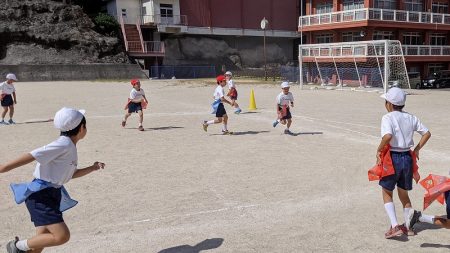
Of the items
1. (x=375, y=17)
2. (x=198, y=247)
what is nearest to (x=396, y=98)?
(x=198, y=247)

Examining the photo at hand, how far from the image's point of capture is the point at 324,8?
46094 mm

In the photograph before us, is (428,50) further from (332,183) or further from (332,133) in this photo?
(332,183)

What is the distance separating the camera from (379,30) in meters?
41.3

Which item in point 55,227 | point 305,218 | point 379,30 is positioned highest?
point 379,30

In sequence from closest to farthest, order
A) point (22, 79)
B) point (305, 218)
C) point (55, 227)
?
point (55, 227) < point (305, 218) < point (22, 79)

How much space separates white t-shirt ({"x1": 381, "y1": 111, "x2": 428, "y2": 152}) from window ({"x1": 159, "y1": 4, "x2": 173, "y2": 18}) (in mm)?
46289

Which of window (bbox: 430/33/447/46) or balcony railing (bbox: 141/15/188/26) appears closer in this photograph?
window (bbox: 430/33/447/46)

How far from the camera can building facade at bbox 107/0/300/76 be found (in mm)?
47719

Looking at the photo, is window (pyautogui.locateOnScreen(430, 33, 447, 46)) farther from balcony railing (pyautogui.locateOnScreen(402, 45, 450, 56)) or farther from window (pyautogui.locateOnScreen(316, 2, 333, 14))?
window (pyautogui.locateOnScreen(316, 2, 333, 14))

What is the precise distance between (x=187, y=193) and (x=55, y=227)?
2.89 meters

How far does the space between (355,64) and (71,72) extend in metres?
24.3

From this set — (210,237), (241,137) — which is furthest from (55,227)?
(241,137)

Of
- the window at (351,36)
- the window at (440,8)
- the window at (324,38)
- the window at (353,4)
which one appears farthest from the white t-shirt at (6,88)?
the window at (440,8)

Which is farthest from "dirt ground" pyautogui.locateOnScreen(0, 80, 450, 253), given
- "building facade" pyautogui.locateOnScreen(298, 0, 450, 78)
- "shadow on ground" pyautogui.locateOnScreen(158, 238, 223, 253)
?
"building facade" pyautogui.locateOnScreen(298, 0, 450, 78)
